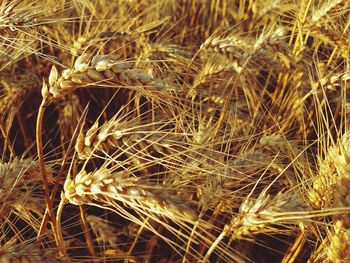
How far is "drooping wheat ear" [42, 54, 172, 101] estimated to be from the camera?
1.16 meters

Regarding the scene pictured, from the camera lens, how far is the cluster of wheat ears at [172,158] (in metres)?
1.11

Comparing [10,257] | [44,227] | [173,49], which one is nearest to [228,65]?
[173,49]

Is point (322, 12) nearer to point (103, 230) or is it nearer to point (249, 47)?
point (249, 47)

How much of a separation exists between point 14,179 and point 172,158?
0.36 meters

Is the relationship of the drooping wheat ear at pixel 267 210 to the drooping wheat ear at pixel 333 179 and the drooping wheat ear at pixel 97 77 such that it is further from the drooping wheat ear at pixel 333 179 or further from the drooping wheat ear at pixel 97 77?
the drooping wheat ear at pixel 97 77

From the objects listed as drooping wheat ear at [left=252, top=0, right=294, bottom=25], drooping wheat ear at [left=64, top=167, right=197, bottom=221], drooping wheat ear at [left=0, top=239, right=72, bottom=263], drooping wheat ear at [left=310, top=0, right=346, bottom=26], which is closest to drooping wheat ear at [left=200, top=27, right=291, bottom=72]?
drooping wheat ear at [left=310, top=0, right=346, bottom=26]

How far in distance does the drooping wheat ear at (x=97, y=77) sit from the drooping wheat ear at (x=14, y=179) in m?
0.21

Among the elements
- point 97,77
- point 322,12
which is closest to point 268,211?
point 97,77

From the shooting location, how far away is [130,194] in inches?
40.9

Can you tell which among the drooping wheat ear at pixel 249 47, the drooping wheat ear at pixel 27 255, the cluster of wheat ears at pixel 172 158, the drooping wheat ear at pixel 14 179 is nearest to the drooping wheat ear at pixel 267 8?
the cluster of wheat ears at pixel 172 158

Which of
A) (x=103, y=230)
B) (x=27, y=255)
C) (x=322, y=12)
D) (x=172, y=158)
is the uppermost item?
(x=322, y=12)

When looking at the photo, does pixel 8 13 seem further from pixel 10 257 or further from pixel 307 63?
pixel 307 63

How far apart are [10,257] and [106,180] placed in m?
0.23

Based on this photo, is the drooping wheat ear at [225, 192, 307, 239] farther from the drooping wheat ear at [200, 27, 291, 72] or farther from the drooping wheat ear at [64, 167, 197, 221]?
the drooping wheat ear at [200, 27, 291, 72]
